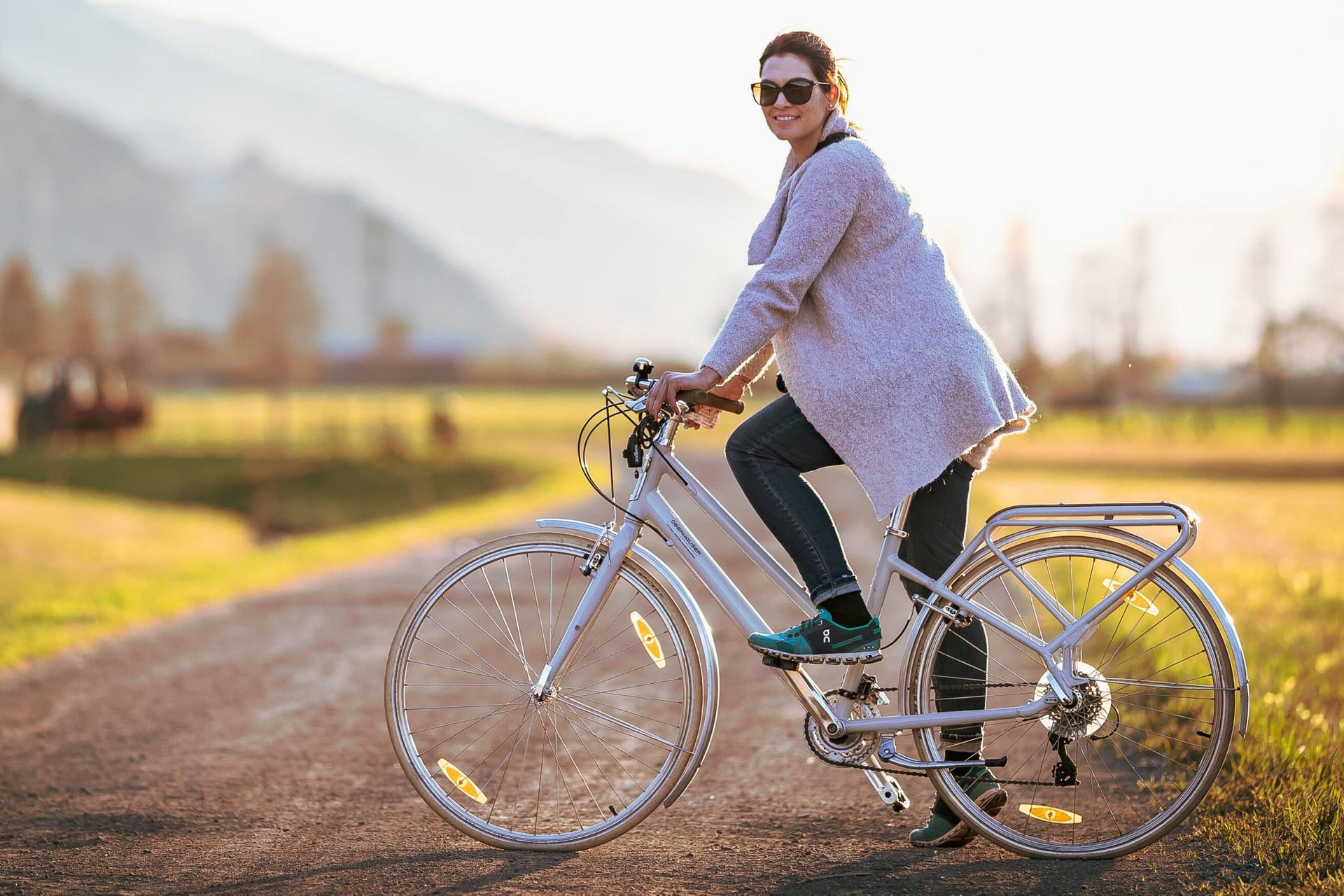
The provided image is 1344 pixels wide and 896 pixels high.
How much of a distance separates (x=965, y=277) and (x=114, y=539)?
169ft

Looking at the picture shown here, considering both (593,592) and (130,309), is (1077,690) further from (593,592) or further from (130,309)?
(130,309)

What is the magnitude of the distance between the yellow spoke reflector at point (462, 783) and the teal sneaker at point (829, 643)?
1.00 m

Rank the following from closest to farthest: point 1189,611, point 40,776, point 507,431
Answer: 1. point 1189,611
2. point 40,776
3. point 507,431

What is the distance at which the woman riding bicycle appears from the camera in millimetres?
3732

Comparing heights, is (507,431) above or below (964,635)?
below

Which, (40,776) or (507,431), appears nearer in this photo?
(40,776)

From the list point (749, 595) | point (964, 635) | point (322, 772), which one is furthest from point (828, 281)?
point (749, 595)

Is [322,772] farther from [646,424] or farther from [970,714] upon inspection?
[970,714]

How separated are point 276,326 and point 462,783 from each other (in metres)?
88.2

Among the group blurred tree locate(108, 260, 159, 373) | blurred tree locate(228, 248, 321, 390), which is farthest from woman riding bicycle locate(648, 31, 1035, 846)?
blurred tree locate(108, 260, 159, 373)

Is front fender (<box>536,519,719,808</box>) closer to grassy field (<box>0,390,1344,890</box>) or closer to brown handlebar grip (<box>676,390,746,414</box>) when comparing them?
brown handlebar grip (<box>676,390,746,414</box>)

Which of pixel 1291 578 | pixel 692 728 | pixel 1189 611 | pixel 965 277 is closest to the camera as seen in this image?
pixel 1189 611

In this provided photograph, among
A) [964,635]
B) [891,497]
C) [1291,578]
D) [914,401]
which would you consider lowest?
[1291,578]

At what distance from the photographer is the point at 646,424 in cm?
405
